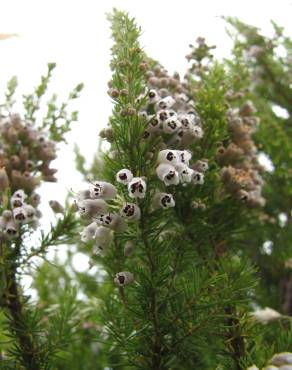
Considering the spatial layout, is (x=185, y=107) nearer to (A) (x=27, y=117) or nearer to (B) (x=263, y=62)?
(A) (x=27, y=117)

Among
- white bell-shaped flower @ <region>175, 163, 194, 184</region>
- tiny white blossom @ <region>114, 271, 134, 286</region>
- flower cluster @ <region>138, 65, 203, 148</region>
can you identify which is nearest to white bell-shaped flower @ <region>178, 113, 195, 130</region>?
flower cluster @ <region>138, 65, 203, 148</region>

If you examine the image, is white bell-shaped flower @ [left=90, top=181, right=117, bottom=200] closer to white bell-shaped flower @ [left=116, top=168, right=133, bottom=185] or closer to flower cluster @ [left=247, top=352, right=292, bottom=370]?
white bell-shaped flower @ [left=116, top=168, right=133, bottom=185]

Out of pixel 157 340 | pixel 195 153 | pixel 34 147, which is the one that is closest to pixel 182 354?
pixel 157 340

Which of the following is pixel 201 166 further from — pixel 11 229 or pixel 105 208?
pixel 11 229

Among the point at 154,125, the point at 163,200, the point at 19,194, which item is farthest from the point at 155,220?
the point at 19,194

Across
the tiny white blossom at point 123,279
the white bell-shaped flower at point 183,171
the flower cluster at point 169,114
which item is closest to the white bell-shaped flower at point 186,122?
the flower cluster at point 169,114

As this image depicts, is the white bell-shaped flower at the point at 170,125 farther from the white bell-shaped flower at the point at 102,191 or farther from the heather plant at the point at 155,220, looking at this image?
the white bell-shaped flower at the point at 102,191
